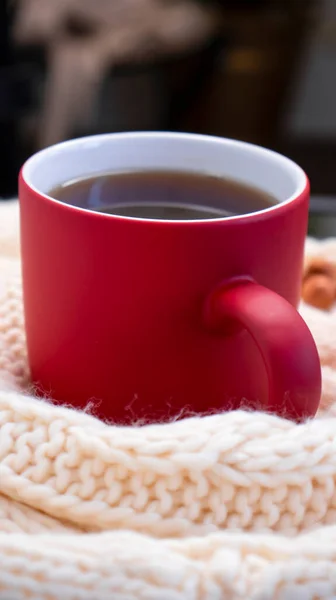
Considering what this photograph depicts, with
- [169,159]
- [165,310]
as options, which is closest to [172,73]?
[169,159]

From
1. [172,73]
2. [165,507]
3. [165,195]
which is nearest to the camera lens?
[165,507]

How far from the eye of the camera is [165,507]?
1.00 ft

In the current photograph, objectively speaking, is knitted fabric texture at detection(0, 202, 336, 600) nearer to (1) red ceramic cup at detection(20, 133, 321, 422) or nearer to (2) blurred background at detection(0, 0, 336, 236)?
(1) red ceramic cup at detection(20, 133, 321, 422)

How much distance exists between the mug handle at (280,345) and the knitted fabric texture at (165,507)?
0.01 metres

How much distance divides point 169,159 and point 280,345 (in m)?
0.17

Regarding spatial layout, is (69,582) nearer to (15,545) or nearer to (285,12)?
(15,545)

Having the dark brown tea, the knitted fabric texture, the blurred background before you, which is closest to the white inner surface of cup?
the dark brown tea

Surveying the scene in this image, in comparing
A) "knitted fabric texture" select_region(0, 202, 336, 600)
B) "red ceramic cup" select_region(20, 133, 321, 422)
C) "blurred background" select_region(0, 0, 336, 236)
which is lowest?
"blurred background" select_region(0, 0, 336, 236)

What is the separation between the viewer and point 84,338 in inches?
13.9

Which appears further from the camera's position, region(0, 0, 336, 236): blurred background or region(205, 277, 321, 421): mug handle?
region(0, 0, 336, 236): blurred background

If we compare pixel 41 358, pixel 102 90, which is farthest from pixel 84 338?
pixel 102 90

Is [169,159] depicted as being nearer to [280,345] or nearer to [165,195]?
[165,195]

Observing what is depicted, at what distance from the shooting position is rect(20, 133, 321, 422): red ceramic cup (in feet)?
1.07

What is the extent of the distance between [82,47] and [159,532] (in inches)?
71.4
